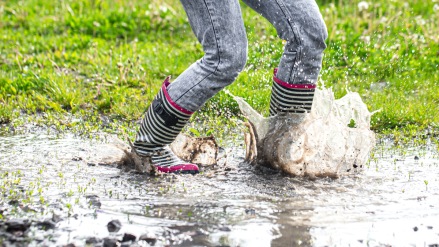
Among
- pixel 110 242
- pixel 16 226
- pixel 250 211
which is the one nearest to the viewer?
pixel 110 242

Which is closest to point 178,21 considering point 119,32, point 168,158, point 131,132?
point 119,32

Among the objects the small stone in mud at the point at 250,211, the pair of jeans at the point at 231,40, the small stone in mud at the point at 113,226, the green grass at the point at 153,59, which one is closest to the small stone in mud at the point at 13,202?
the small stone in mud at the point at 113,226

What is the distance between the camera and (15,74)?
7828mm

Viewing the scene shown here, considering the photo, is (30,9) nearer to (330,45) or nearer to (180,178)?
(330,45)

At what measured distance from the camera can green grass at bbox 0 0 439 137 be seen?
6.89m

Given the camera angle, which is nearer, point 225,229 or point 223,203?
point 225,229

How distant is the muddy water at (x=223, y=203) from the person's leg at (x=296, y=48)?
0.51 meters

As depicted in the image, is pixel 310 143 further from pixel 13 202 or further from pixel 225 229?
pixel 13 202

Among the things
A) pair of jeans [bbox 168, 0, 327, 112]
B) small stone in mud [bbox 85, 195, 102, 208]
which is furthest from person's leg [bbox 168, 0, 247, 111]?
small stone in mud [bbox 85, 195, 102, 208]

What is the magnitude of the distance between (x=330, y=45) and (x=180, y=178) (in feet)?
12.9

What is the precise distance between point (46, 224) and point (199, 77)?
134 centimetres

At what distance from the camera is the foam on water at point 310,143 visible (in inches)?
195

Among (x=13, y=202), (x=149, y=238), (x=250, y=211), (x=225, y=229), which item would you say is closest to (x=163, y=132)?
(x=250, y=211)

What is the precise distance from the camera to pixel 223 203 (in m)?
4.28
